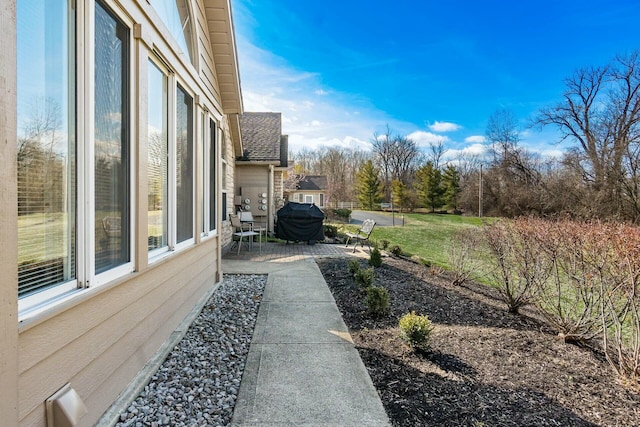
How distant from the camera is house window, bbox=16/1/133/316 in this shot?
1567mm

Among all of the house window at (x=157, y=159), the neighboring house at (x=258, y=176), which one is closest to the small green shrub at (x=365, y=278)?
the house window at (x=157, y=159)

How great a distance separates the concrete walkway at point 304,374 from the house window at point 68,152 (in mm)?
1350

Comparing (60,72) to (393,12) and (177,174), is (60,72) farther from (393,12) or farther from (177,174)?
(393,12)

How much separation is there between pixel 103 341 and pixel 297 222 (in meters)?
9.14

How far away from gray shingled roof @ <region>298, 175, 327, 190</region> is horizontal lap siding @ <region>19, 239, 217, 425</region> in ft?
92.6

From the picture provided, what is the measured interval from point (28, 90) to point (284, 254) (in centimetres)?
789

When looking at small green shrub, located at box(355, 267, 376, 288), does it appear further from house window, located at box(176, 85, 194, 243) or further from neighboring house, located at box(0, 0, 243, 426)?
neighboring house, located at box(0, 0, 243, 426)

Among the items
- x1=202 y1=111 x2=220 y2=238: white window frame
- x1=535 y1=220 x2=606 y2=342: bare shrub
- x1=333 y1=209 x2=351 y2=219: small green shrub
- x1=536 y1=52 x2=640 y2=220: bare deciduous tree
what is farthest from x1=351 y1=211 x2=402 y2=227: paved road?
x1=535 y1=220 x2=606 y2=342: bare shrub

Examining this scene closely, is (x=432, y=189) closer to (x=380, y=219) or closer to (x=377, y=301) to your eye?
(x=380, y=219)

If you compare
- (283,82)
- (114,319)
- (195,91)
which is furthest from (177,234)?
(283,82)

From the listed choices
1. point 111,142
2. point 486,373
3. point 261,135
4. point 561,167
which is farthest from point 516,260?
point 561,167

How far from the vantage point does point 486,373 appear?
2.87 meters

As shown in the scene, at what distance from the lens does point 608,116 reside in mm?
20297

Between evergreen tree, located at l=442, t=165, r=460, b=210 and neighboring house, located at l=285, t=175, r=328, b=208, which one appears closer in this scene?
neighboring house, located at l=285, t=175, r=328, b=208
